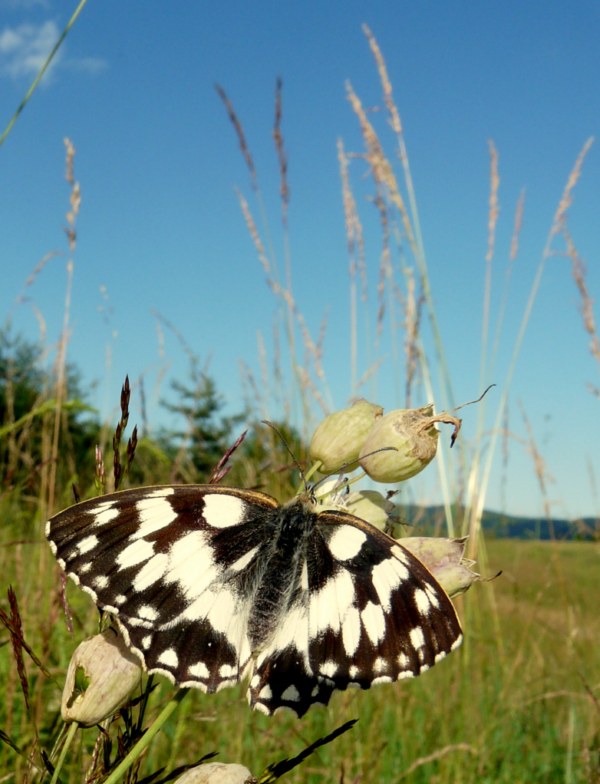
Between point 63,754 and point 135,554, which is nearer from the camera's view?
point 63,754

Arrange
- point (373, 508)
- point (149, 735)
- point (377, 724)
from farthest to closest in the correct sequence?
1. point (377, 724)
2. point (373, 508)
3. point (149, 735)

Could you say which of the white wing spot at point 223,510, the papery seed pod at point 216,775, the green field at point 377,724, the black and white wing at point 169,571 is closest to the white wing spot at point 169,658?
the black and white wing at point 169,571

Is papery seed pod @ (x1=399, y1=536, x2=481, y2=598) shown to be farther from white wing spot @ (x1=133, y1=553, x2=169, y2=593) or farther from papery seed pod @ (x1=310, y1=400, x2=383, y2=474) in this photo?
white wing spot @ (x1=133, y1=553, x2=169, y2=593)

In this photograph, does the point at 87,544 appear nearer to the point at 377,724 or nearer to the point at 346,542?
the point at 346,542

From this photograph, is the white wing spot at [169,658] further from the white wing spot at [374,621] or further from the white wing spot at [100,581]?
the white wing spot at [374,621]

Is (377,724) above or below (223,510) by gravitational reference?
below

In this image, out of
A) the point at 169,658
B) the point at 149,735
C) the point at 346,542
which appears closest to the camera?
the point at 149,735

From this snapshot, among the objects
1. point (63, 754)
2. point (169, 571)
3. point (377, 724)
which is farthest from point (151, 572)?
point (377, 724)
